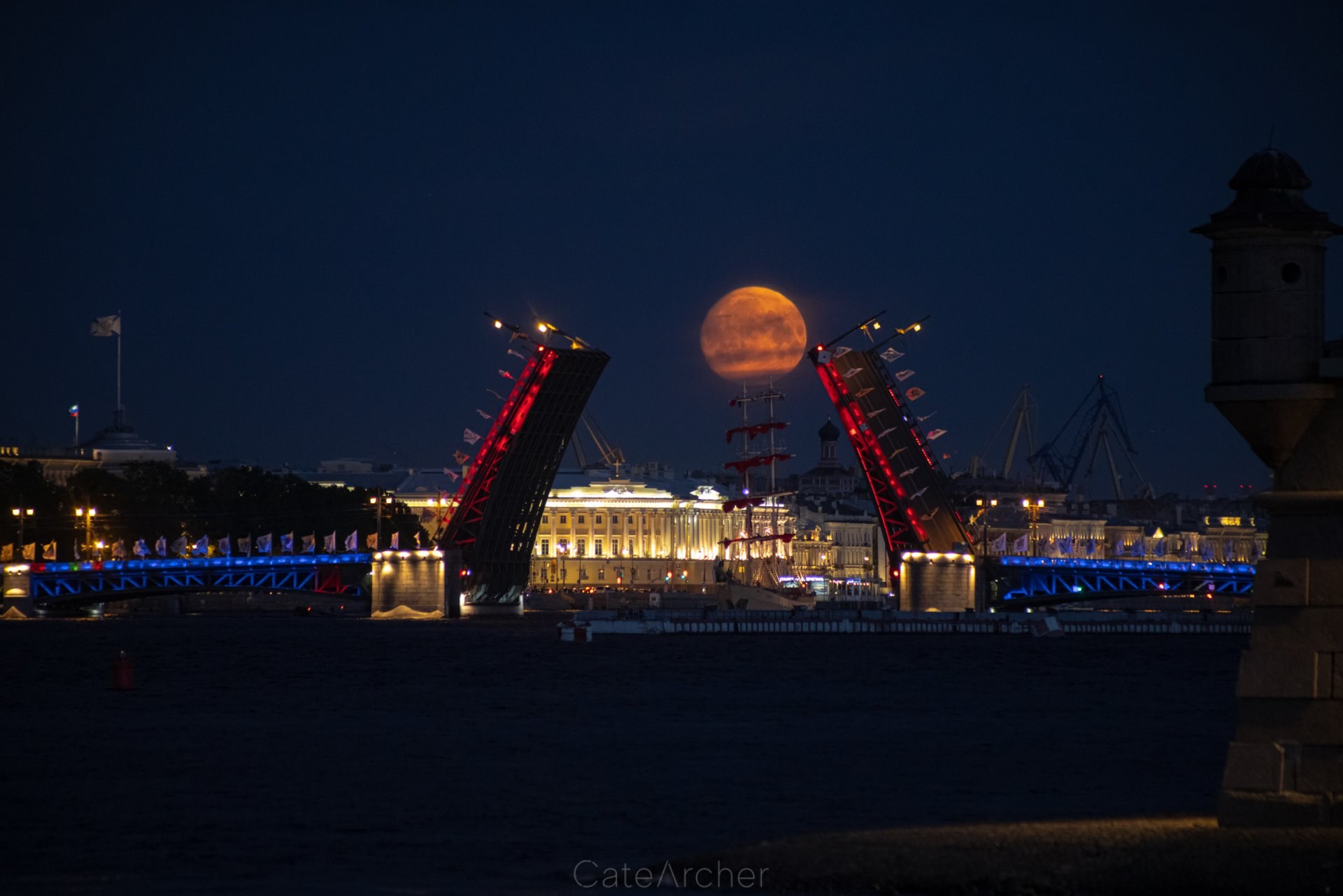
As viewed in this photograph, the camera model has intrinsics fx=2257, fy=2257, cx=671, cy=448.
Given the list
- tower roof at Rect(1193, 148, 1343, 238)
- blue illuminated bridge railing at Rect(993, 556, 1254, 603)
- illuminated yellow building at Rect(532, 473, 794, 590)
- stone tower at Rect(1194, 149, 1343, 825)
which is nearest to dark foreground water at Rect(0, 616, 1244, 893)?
stone tower at Rect(1194, 149, 1343, 825)

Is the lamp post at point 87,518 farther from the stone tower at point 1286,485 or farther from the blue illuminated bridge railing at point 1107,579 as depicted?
the stone tower at point 1286,485

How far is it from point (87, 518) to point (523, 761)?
6538cm

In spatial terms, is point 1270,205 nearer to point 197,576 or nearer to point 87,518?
point 197,576

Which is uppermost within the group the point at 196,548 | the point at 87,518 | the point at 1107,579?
the point at 87,518

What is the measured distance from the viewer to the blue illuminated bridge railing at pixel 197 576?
70.8 metres

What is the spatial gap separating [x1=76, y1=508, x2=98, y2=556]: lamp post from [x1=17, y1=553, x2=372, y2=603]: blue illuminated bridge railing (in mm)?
10939

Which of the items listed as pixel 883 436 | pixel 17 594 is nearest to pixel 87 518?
pixel 17 594

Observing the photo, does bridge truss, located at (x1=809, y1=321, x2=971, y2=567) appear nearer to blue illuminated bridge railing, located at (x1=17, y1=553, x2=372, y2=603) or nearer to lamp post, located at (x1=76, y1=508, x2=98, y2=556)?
blue illuminated bridge railing, located at (x1=17, y1=553, x2=372, y2=603)

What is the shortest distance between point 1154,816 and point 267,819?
6.50m

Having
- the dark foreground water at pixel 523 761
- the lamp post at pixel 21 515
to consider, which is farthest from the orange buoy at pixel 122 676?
the lamp post at pixel 21 515

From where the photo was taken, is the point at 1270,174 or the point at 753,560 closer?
the point at 1270,174

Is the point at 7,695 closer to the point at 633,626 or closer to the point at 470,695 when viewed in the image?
the point at 470,695

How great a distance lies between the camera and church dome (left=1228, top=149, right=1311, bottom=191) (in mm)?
11961

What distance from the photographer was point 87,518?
83.9 m
